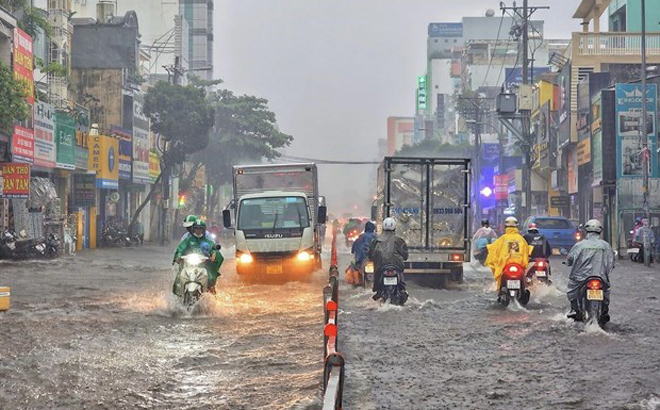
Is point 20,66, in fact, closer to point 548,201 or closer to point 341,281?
point 341,281

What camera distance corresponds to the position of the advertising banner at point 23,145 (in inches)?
1391

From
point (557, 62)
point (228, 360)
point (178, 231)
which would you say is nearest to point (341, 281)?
point (228, 360)

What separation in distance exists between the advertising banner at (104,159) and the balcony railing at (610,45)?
25.7 metres

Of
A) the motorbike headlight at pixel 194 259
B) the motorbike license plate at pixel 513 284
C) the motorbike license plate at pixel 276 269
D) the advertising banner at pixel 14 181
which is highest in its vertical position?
the advertising banner at pixel 14 181

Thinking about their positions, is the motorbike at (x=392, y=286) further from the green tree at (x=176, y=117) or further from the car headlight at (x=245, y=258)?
the green tree at (x=176, y=117)

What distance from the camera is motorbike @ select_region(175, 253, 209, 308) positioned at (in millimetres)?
16219

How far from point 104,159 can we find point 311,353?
3897 centimetres

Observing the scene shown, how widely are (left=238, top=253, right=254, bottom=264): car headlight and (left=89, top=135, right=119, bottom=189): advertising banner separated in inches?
980

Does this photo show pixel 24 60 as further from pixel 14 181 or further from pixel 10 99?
pixel 14 181

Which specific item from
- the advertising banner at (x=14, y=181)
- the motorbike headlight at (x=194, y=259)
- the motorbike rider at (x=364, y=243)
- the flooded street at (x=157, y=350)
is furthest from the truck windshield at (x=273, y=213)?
the advertising banner at (x=14, y=181)

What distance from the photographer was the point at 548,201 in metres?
65.7

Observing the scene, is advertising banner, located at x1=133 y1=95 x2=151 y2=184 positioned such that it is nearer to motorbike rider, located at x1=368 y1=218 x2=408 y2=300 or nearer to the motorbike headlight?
motorbike rider, located at x1=368 y1=218 x2=408 y2=300

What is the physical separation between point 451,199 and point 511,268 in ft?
22.1

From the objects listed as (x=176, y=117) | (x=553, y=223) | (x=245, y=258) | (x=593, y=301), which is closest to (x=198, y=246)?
(x=593, y=301)
